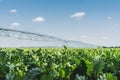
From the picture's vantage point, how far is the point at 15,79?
409cm

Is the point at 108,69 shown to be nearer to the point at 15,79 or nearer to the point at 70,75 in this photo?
the point at 70,75

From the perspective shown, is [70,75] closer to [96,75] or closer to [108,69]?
[96,75]

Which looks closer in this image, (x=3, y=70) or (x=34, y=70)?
(x=34, y=70)

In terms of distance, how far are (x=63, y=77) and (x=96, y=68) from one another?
1.62 feet

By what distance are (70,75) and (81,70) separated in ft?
1.08

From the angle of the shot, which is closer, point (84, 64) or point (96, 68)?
point (96, 68)

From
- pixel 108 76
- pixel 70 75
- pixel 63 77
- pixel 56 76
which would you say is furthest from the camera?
pixel 70 75

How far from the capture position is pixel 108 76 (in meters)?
3.91

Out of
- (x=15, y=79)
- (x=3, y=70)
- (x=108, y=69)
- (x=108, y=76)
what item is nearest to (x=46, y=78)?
(x=15, y=79)

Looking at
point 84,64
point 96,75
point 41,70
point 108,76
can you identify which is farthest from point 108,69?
point 108,76

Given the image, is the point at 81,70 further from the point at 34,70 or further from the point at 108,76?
the point at 108,76

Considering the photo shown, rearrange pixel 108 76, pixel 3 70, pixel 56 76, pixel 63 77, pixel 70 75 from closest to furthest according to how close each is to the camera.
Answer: pixel 108 76, pixel 56 76, pixel 63 77, pixel 70 75, pixel 3 70

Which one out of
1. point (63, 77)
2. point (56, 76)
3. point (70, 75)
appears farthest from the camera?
point (70, 75)

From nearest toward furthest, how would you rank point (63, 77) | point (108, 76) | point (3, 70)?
point (108, 76) < point (63, 77) < point (3, 70)
